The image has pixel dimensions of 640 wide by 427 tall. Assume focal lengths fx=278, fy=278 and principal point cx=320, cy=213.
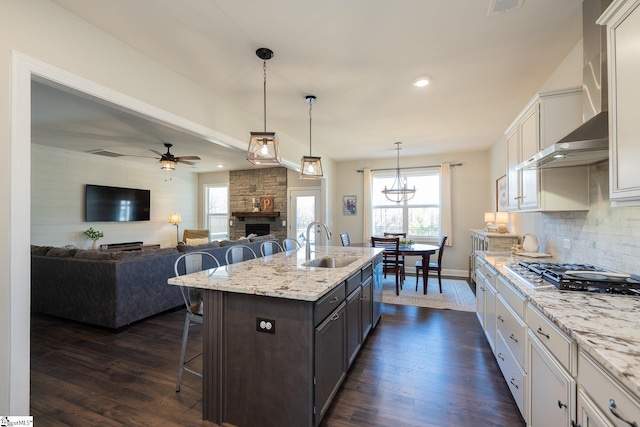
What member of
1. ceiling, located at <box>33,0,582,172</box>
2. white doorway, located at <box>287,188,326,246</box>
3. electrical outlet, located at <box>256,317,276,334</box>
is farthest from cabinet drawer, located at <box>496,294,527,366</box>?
white doorway, located at <box>287,188,326,246</box>

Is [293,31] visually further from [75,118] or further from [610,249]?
[75,118]

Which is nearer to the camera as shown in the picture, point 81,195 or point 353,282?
point 353,282

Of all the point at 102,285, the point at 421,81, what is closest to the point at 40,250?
the point at 102,285

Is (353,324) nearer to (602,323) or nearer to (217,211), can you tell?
(602,323)

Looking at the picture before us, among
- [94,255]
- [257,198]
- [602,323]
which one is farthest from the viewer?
[257,198]

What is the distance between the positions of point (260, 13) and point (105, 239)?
6.40 metres

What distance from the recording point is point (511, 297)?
6.21 feet

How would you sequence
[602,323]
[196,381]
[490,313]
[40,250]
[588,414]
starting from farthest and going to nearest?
1. [40,250]
2. [490,313]
3. [196,381]
4. [602,323]
5. [588,414]

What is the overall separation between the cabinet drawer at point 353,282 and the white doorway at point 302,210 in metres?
4.63

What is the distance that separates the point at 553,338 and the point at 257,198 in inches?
280

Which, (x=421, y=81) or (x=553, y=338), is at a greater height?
(x=421, y=81)

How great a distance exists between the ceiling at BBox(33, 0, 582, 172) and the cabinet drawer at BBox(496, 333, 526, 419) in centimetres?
237

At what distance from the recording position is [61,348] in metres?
2.73

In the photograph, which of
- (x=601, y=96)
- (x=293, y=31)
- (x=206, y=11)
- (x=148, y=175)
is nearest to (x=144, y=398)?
(x=206, y=11)
